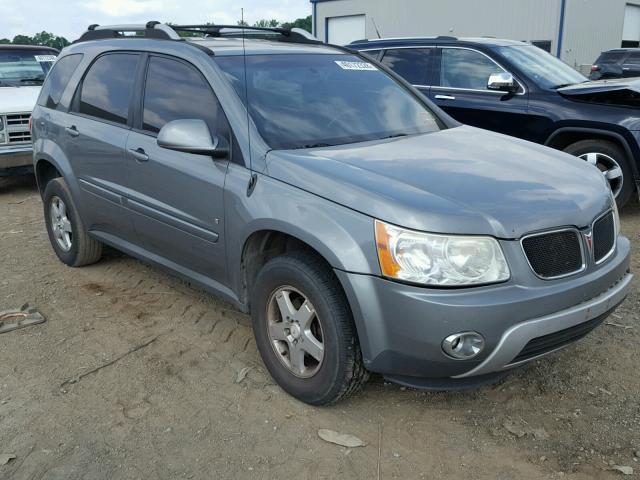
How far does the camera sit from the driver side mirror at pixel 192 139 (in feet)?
10.6

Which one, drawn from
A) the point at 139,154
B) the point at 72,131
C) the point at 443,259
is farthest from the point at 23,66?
the point at 443,259

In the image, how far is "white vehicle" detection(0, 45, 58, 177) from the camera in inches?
310

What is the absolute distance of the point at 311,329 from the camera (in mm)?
3051

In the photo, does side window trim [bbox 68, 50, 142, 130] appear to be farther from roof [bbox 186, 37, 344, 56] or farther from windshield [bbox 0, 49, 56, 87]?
windshield [bbox 0, 49, 56, 87]

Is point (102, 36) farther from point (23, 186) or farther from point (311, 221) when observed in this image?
point (23, 186)

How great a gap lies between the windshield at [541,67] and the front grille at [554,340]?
425 cm

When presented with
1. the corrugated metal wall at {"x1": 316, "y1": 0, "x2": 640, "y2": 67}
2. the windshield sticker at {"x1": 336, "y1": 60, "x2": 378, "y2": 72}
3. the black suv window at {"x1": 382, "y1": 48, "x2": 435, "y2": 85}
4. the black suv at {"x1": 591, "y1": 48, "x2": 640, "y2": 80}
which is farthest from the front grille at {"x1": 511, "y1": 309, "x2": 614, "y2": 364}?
the corrugated metal wall at {"x1": 316, "y1": 0, "x2": 640, "y2": 67}

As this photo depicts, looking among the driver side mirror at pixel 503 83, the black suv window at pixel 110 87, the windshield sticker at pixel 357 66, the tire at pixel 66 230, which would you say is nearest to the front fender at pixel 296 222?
the windshield sticker at pixel 357 66

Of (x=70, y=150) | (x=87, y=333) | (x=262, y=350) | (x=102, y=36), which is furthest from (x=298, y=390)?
(x=102, y=36)

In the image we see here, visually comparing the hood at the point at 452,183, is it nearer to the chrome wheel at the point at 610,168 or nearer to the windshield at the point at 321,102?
the windshield at the point at 321,102

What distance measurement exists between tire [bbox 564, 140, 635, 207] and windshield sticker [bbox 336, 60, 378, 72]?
304 centimetres

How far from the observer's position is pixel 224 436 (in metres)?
2.93

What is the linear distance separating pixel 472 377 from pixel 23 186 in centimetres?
781

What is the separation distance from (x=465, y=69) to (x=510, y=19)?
2008 cm
